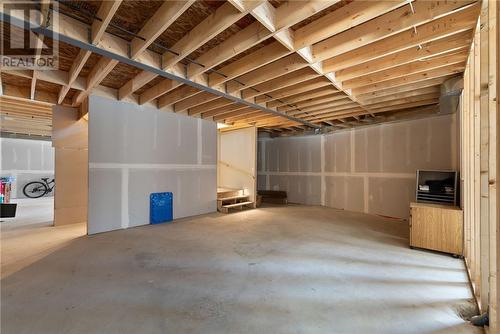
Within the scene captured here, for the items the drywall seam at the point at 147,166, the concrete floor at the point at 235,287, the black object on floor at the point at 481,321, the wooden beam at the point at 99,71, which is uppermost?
A: the wooden beam at the point at 99,71

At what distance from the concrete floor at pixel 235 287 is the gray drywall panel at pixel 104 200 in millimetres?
382

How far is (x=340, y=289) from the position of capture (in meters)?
2.27

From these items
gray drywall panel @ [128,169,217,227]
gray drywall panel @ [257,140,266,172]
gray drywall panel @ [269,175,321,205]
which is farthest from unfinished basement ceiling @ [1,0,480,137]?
gray drywall panel @ [257,140,266,172]

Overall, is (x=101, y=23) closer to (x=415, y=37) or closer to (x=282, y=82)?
(x=282, y=82)

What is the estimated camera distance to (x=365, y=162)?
247 inches

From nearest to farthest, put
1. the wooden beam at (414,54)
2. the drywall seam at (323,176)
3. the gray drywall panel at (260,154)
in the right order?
the wooden beam at (414,54), the drywall seam at (323,176), the gray drywall panel at (260,154)

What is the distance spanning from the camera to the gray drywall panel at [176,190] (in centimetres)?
472

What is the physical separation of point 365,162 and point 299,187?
98.6 inches

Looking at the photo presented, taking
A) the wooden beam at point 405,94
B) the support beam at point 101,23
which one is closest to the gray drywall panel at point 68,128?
the support beam at point 101,23

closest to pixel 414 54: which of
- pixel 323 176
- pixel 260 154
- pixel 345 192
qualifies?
pixel 345 192

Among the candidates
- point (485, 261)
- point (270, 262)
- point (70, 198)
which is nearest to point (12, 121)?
point (70, 198)

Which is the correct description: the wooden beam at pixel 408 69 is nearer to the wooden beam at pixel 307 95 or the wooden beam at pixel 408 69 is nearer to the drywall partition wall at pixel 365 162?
the wooden beam at pixel 307 95

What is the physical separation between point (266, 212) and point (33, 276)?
15.8 feet

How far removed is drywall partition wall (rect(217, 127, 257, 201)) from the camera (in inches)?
275
